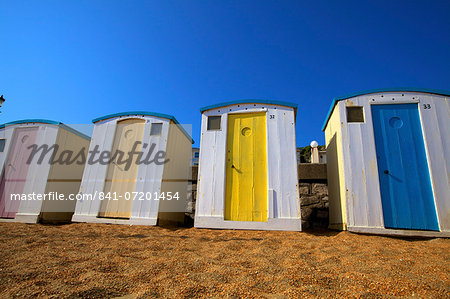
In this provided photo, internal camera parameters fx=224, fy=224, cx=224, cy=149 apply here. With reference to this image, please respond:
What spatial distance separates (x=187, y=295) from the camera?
1542 millimetres

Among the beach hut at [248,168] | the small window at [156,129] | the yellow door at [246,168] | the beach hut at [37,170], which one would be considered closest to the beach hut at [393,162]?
the beach hut at [248,168]

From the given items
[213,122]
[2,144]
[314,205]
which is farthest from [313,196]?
[2,144]

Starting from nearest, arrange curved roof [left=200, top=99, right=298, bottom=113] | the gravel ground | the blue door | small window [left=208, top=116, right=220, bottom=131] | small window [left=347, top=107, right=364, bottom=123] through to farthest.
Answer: the gravel ground < the blue door < small window [left=347, top=107, right=364, bottom=123] < curved roof [left=200, top=99, right=298, bottom=113] < small window [left=208, top=116, right=220, bottom=131]

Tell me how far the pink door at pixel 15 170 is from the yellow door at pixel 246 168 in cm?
528

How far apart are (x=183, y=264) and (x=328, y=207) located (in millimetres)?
4324

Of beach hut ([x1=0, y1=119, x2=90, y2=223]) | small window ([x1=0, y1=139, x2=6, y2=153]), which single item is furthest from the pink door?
small window ([x1=0, y1=139, x2=6, y2=153])

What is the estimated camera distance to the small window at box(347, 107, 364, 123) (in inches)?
180

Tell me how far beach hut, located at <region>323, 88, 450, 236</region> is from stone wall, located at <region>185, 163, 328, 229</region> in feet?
2.16

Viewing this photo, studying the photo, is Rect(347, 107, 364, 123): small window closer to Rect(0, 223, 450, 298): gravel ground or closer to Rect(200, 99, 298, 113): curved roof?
Rect(200, 99, 298, 113): curved roof

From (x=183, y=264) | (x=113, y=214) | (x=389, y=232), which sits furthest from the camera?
(x=113, y=214)

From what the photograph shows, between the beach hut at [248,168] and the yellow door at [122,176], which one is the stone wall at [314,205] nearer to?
the beach hut at [248,168]

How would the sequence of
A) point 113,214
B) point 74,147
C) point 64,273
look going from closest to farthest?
point 64,273 → point 113,214 → point 74,147

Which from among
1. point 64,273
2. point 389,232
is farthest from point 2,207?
point 389,232

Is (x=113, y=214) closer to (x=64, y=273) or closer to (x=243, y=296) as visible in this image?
(x=64, y=273)
